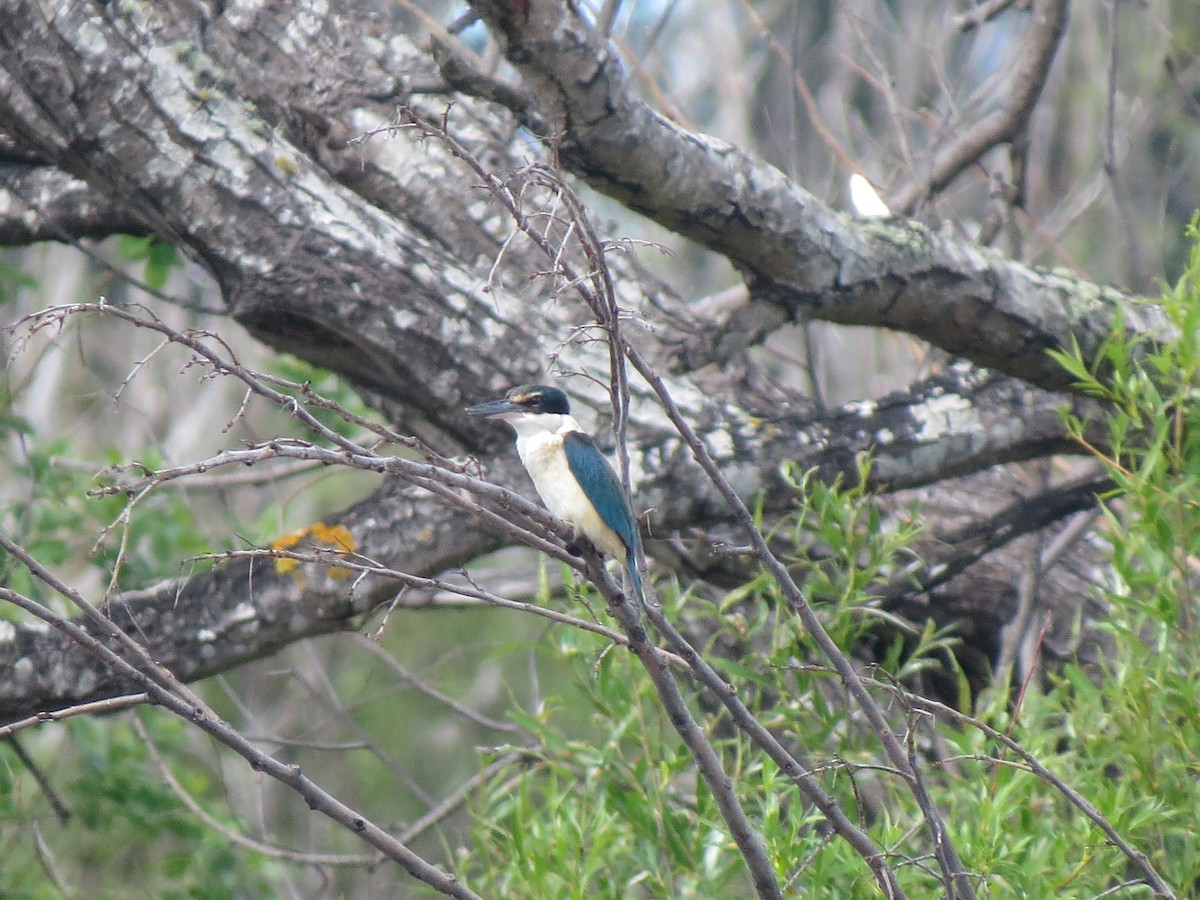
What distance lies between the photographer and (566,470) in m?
3.00

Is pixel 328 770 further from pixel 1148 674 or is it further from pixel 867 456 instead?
pixel 1148 674

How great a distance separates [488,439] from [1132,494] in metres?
1.58

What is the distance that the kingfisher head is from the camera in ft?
9.92

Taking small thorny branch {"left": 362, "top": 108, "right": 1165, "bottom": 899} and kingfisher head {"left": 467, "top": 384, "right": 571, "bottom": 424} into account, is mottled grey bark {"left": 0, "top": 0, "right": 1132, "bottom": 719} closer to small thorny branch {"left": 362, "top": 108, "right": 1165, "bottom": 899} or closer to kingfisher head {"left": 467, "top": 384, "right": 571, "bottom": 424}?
kingfisher head {"left": 467, "top": 384, "right": 571, "bottom": 424}

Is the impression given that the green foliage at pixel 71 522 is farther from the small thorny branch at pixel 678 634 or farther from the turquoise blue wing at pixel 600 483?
the small thorny branch at pixel 678 634

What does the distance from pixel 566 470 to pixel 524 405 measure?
0.18 m

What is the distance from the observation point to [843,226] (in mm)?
3301

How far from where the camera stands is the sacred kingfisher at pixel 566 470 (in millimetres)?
2949

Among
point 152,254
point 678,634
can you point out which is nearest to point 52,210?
point 152,254

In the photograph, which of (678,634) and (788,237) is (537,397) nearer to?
(788,237)

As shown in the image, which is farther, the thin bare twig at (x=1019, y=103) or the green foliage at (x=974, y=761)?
the thin bare twig at (x=1019, y=103)

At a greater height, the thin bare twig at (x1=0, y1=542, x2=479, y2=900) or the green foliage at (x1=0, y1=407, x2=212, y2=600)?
the green foliage at (x1=0, y1=407, x2=212, y2=600)

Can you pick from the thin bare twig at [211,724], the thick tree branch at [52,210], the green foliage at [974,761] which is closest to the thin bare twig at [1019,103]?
the green foliage at [974,761]

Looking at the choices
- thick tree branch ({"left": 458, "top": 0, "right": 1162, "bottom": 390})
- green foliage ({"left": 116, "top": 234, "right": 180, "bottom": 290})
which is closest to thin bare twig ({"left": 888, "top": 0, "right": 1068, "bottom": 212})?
thick tree branch ({"left": 458, "top": 0, "right": 1162, "bottom": 390})
